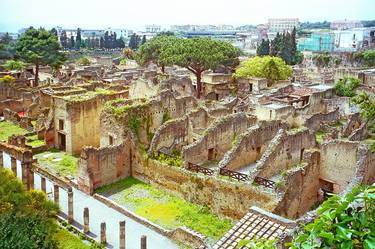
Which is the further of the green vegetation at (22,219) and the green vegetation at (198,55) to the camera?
the green vegetation at (198,55)

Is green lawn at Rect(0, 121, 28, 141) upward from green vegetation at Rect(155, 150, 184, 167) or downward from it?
downward

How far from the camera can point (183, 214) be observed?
25.4 meters

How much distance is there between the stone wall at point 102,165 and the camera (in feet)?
93.1

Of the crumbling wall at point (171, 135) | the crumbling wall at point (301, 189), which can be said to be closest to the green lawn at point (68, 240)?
the crumbling wall at point (171, 135)

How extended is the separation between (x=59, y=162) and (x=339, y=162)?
1969 centimetres

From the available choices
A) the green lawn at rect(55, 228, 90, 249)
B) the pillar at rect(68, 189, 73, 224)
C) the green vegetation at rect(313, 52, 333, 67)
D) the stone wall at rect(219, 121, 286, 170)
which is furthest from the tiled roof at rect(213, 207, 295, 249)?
the green vegetation at rect(313, 52, 333, 67)

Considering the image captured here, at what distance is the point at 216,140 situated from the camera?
102 feet

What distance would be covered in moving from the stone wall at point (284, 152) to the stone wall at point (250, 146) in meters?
2.08

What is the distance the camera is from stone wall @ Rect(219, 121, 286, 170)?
27219mm

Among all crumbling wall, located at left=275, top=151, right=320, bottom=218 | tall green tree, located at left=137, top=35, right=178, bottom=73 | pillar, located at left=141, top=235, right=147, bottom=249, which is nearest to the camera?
pillar, located at left=141, top=235, right=147, bottom=249

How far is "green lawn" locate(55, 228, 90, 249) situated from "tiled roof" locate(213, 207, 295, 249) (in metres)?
11.1

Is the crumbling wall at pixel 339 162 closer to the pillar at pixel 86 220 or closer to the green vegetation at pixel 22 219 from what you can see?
the pillar at pixel 86 220

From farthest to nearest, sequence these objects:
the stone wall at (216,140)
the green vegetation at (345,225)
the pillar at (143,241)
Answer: the stone wall at (216,140)
the pillar at (143,241)
the green vegetation at (345,225)

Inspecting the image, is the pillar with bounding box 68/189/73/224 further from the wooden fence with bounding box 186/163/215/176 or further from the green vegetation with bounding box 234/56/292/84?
the green vegetation with bounding box 234/56/292/84
